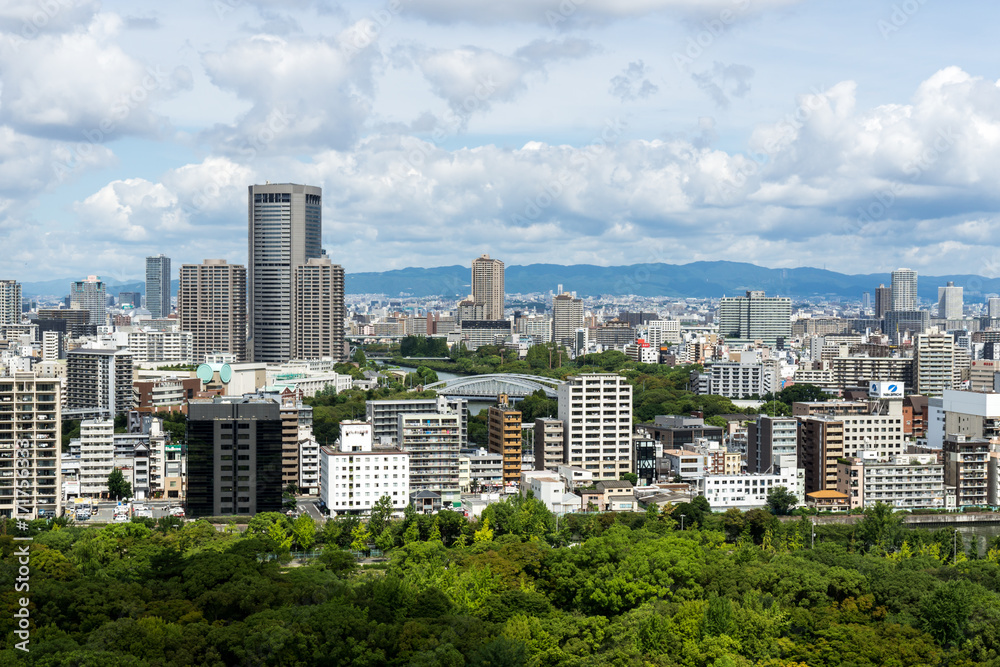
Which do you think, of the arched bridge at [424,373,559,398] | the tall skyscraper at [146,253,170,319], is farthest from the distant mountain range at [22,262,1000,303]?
the arched bridge at [424,373,559,398]

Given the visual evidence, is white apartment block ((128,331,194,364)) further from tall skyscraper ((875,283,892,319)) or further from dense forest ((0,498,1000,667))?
tall skyscraper ((875,283,892,319))

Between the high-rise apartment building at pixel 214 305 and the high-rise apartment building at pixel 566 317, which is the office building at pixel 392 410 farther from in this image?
the high-rise apartment building at pixel 566 317

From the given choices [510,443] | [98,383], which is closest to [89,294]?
[98,383]

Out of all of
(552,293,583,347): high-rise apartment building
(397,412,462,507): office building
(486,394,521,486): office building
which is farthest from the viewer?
(552,293,583,347): high-rise apartment building

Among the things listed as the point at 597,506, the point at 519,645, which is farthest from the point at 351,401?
the point at 519,645

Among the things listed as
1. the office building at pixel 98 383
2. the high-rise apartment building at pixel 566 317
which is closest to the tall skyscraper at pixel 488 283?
the high-rise apartment building at pixel 566 317

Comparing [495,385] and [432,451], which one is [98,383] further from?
[432,451]
